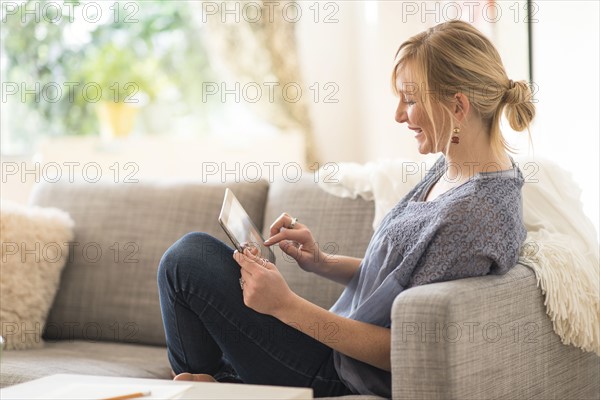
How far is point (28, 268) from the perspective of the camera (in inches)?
87.2

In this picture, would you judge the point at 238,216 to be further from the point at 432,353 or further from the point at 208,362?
the point at 432,353

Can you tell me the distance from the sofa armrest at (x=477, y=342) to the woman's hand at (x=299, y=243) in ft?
1.49

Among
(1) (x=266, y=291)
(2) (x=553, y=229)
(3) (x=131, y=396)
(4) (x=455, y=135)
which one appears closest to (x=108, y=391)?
(3) (x=131, y=396)

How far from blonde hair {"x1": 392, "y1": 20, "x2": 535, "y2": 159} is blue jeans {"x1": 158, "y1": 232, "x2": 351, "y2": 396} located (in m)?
0.52

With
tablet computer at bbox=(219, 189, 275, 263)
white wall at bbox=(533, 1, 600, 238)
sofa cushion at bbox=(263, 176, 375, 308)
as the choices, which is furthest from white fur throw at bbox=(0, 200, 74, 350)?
white wall at bbox=(533, 1, 600, 238)

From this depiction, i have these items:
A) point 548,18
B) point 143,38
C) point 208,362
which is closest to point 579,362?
point 208,362

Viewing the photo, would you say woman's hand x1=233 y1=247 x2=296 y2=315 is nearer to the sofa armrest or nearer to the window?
the sofa armrest

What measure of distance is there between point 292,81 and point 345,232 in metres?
2.88

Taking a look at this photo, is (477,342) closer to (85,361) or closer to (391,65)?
(85,361)

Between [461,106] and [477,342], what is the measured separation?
1.56 feet

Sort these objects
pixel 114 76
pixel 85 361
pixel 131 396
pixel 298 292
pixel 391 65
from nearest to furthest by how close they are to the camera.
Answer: pixel 131 396, pixel 85 361, pixel 298 292, pixel 391 65, pixel 114 76

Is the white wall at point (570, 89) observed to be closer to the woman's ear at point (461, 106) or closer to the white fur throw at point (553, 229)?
the white fur throw at point (553, 229)

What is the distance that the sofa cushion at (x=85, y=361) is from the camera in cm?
189

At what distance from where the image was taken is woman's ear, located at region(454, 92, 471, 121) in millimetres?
1627
